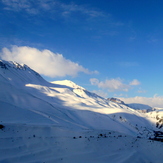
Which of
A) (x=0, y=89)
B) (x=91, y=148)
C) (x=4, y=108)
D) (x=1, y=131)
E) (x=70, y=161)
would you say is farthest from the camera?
(x=0, y=89)

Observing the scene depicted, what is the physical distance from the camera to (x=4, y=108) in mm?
43750

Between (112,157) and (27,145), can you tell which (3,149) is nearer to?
(27,145)

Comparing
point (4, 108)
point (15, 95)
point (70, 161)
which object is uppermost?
point (15, 95)

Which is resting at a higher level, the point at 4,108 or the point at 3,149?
the point at 4,108

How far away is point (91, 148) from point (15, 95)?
228ft

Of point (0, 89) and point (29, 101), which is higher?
point (0, 89)

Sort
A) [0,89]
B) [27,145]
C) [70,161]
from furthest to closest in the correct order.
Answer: [0,89], [27,145], [70,161]

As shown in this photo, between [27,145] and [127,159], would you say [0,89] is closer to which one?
[27,145]

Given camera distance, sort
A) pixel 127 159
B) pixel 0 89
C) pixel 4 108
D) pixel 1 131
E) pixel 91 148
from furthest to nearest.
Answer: pixel 0 89, pixel 4 108, pixel 1 131, pixel 91 148, pixel 127 159

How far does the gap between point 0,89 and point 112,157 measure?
7614 centimetres

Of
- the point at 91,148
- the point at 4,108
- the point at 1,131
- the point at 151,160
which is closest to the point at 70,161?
the point at 91,148

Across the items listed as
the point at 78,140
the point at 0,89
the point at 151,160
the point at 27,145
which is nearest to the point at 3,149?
the point at 27,145

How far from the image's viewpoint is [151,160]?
18266mm

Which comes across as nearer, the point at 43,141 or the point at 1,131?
the point at 43,141
